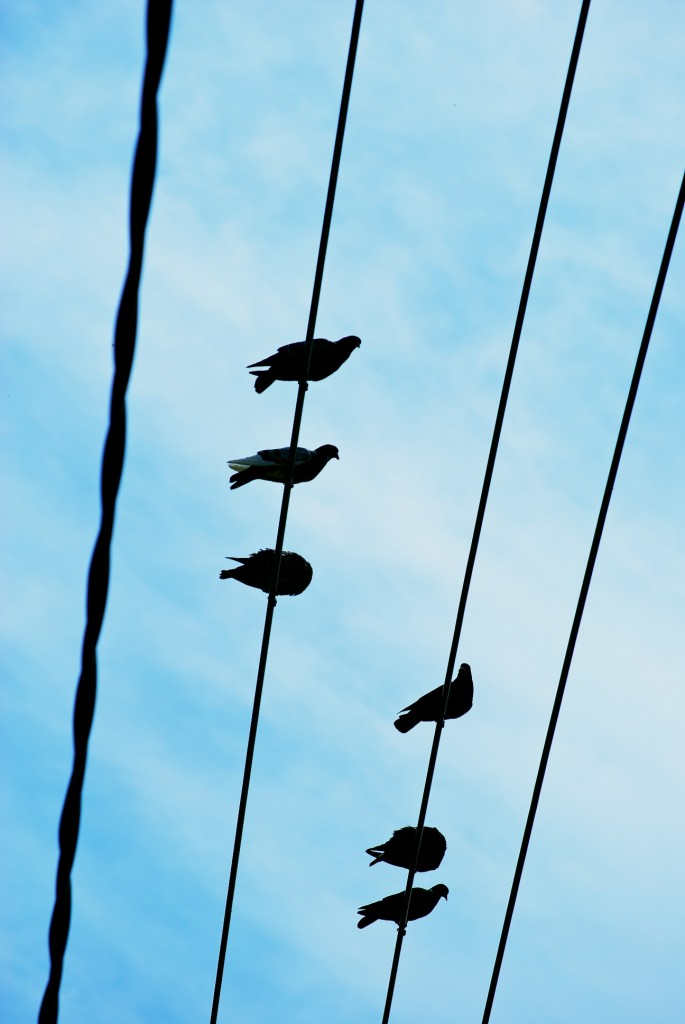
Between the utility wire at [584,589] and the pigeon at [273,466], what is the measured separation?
3.81 ft

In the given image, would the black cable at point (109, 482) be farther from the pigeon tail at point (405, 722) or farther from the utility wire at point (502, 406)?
the pigeon tail at point (405, 722)

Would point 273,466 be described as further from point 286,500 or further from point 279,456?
point 286,500

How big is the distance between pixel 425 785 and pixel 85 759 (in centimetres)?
212

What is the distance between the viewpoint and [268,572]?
5.05 metres

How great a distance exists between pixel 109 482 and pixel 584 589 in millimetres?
2613

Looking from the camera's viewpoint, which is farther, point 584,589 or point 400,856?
point 400,856

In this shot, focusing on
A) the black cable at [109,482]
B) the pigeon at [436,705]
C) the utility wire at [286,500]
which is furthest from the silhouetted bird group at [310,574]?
the black cable at [109,482]

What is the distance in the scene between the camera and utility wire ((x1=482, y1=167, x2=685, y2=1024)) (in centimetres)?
438

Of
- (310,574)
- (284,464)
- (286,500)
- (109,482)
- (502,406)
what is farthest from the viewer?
(310,574)

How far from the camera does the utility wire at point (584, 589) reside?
438 cm

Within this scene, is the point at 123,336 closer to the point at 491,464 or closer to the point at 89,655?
the point at 89,655

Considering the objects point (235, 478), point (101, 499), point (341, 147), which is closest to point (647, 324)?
point (341, 147)

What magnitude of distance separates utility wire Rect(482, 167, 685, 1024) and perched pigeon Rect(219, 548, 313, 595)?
3.98ft

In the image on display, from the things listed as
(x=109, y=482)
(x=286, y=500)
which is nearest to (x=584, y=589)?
(x=286, y=500)
